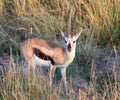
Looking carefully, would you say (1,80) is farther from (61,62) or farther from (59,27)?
(59,27)

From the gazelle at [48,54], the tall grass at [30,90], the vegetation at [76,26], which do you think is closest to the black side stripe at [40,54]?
the gazelle at [48,54]

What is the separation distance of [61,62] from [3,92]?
1.11 meters

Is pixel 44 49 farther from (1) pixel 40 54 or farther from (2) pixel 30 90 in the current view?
(2) pixel 30 90

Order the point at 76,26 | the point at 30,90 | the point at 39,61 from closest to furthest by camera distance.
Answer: the point at 30,90 → the point at 39,61 → the point at 76,26

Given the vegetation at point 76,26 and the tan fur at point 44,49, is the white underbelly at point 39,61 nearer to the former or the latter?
the tan fur at point 44,49

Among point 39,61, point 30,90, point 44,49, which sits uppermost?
point 44,49

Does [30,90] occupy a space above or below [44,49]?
below

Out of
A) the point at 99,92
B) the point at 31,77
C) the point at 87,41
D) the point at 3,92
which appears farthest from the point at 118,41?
the point at 3,92

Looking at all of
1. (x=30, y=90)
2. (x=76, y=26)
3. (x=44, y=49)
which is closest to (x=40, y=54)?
(x=44, y=49)

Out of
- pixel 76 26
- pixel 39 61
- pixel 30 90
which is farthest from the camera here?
pixel 76 26

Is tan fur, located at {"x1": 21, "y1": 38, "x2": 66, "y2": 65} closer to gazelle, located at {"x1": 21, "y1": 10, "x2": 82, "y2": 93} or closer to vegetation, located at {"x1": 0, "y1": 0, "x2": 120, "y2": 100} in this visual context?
gazelle, located at {"x1": 21, "y1": 10, "x2": 82, "y2": 93}

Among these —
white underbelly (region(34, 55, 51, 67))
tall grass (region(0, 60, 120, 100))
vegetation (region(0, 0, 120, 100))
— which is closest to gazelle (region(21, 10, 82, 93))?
white underbelly (region(34, 55, 51, 67))

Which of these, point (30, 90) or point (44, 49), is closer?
point (30, 90)

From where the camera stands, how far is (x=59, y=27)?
7.32 metres
